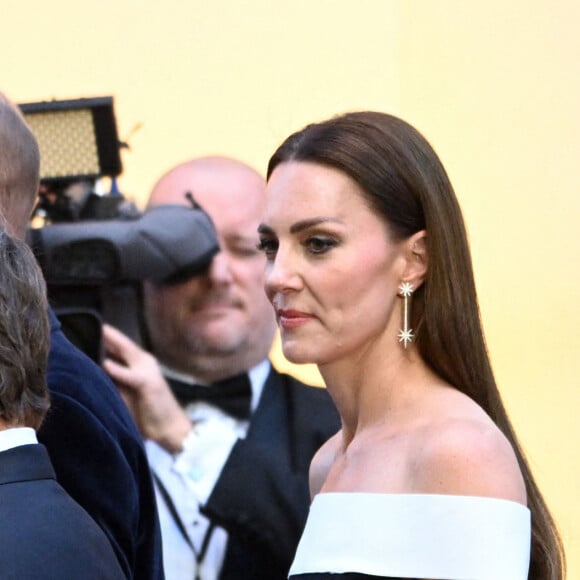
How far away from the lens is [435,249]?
6.41ft

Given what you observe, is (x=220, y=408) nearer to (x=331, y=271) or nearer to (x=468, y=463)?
(x=331, y=271)

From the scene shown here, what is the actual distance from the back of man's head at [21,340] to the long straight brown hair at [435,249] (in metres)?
0.45

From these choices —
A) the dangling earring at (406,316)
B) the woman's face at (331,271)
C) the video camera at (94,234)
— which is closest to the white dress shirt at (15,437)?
the woman's face at (331,271)

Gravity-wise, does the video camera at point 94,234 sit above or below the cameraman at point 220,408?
above

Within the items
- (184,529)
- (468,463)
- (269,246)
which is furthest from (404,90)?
(468,463)

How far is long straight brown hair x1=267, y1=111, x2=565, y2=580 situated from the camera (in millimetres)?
1954

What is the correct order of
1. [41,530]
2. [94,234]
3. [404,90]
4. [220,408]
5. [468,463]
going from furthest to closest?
[404,90]
[220,408]
[94,234]
[468,463]
[41,530]

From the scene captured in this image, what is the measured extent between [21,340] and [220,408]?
1.51m

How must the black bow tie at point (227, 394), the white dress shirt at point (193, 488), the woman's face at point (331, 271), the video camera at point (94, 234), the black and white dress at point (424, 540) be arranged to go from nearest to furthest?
the black and white dress at point (424, 540), the woman's face at point (331, 271), the video camera at point (94, 234), the white dress shirt at point (193, 488), the black bow tie at point (227, 394)

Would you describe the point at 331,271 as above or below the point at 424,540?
above

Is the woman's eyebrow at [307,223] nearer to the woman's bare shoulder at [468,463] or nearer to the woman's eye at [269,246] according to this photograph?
the woman's eye at [269,246]

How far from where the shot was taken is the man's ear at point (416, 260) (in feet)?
6.47

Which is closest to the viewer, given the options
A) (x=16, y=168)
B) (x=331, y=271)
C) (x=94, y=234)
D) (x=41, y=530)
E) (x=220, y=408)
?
(x=41, y=530)

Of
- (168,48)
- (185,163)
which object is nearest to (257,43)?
(168,48)
